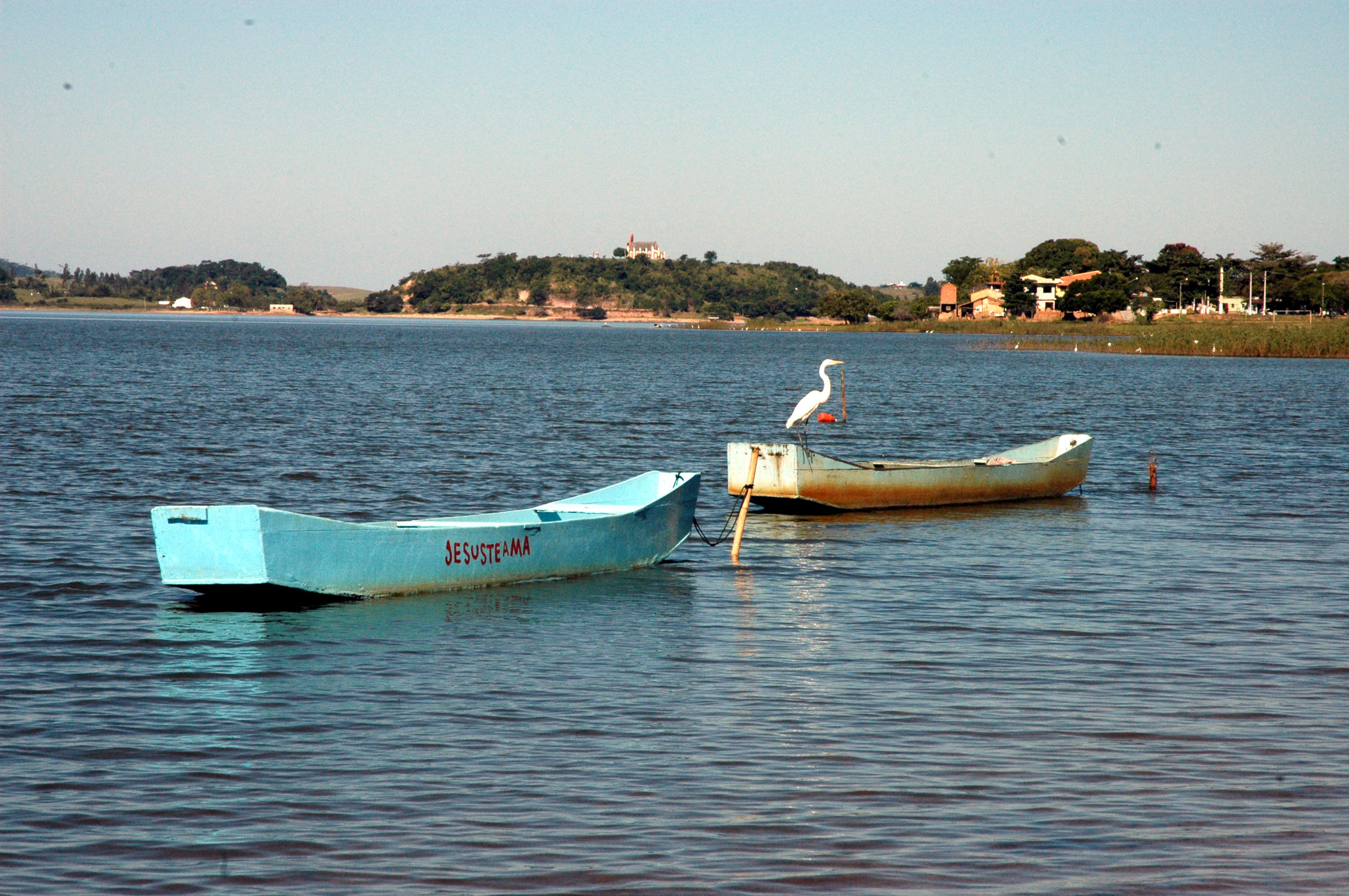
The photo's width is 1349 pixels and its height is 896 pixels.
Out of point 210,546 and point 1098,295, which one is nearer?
point 210,546

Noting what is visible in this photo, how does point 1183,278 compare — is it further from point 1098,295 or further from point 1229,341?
point 1229,341

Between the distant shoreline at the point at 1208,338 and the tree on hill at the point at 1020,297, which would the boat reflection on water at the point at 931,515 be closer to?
the distant shoreline at the point at 1208,338

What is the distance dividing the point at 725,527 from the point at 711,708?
37.5 ft

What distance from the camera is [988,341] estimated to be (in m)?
143

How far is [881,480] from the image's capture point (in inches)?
998

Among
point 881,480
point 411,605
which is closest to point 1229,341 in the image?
point 881,480

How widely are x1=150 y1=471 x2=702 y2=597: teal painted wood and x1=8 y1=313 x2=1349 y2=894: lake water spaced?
0.38 metres

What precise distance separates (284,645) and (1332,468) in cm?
2863

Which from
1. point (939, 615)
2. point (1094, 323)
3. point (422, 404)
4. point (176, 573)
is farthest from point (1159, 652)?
point (1094, 323)

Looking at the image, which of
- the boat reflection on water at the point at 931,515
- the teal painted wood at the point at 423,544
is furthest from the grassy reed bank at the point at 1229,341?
the teal painted wood at the point at 423,544

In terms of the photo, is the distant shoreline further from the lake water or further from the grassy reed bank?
the lake water

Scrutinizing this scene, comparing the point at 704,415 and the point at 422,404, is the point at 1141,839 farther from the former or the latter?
the point at 422,404

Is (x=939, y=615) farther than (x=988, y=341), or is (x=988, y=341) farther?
(x=988, y=341)

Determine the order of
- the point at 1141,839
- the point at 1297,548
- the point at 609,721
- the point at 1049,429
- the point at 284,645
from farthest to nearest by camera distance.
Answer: the point at 1049,429 < the point at 1297,548 < the point at 284,645 < the point at 609,721 < the point at 1141,839
